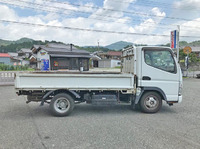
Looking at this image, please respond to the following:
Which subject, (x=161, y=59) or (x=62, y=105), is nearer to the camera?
(x=62, y=105)

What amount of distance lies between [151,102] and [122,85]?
1.29 m

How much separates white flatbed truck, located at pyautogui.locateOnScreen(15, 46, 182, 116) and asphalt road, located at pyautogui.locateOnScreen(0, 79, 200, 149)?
0.51 meters

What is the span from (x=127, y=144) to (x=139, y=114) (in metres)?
2.18

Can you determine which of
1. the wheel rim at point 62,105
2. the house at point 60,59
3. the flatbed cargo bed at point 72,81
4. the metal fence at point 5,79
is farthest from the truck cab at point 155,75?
the house at point 60,59

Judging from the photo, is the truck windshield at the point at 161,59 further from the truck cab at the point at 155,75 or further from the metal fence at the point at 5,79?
the metal fence at the point at 5,79

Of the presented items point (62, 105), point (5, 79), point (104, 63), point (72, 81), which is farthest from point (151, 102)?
point (104, 63)

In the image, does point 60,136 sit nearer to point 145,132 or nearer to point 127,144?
point 127,144

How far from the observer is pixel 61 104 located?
16.5ft

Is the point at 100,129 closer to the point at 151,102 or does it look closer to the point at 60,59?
the point at 151,102

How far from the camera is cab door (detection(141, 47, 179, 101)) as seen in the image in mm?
5176

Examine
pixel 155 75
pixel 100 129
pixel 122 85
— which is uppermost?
pixel 155 75

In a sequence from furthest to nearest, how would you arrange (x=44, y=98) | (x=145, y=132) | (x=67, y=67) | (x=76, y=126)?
(x=67, y=67) < (x=44, y=98) < (x=76, y=126) < (x=145, y=132)

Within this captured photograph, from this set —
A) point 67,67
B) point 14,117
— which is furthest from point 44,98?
point 67,67

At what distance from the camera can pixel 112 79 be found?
5039mm
